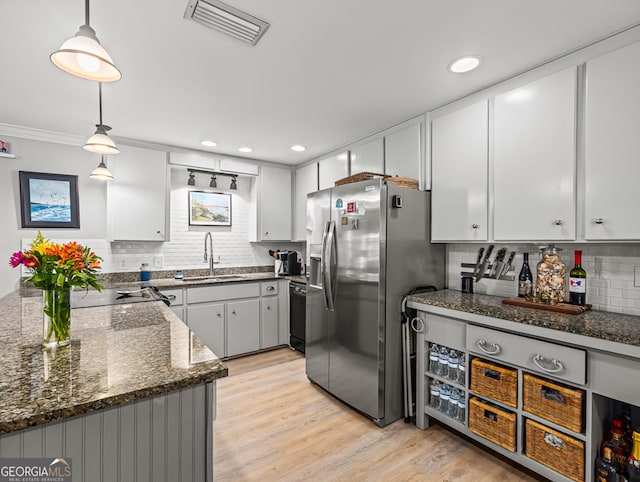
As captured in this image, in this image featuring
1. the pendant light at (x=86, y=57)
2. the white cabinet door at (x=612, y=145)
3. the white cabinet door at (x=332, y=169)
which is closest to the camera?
the pendant light at (x=86, y=57)

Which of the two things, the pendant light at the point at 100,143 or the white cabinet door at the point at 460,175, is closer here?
the pendant light at the point at 100,143

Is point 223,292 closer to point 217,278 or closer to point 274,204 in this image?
point 217,278

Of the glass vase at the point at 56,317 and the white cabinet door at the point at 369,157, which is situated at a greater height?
the white cabinet door at the point at 369,157

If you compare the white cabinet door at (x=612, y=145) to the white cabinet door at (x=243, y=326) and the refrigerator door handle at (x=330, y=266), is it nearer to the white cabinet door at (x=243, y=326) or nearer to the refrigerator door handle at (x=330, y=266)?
the refrigerator door handle at (x=330, y=266)

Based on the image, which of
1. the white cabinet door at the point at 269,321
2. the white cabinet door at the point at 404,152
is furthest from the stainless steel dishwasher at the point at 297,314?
the white cabinet door at the point at 404,152

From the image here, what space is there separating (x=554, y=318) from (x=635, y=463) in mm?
677

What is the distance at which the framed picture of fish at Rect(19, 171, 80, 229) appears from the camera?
319 centimetres

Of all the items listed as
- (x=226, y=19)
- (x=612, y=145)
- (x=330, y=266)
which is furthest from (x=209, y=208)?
(x=612, y=145)

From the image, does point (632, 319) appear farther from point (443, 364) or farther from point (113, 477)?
point (113, 477)

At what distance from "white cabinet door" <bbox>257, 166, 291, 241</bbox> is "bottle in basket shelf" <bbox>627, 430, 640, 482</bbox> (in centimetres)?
373

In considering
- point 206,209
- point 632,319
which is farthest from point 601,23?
point 206,209

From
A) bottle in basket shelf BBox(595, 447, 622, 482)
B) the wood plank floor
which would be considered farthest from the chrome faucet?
bottle in basket shelf BBox(595, 447, 622, 482)

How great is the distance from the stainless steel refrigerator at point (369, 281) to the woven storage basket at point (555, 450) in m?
0.88

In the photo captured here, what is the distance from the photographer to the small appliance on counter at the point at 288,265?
4371mm
